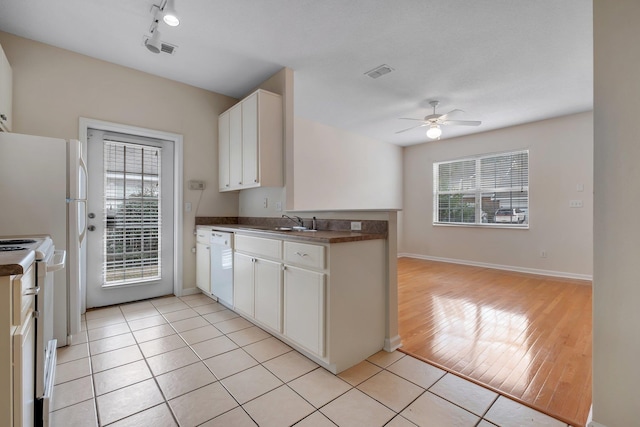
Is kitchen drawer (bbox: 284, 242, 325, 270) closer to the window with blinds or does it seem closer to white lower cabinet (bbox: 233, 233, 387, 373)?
white lower cabinet (bbox: 233, 233, 387, 373)

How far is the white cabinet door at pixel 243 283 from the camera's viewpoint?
2.61m

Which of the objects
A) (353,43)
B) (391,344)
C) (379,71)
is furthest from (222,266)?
(379,71)

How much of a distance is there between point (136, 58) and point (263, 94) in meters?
1.34

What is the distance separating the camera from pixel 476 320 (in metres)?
2.84

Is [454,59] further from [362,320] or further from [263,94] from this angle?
[362,320]

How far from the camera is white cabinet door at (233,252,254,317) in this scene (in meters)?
2.61

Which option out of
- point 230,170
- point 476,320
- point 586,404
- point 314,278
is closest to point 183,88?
point 230,170

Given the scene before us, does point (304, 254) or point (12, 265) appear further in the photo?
point (304, 254)

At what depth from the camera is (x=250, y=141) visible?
3.10 meters

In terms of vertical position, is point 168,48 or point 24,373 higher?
point 168,48

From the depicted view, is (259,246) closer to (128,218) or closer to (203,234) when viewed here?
(203,234)

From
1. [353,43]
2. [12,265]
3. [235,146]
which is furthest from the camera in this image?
[235,146]

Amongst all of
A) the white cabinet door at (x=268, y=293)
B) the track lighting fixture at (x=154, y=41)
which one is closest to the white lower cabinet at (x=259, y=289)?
the white cabinet door at (x=268, y=293)

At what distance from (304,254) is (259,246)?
2.01 feet
